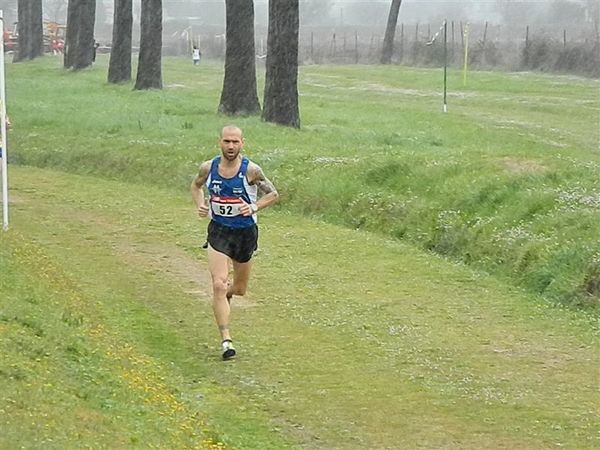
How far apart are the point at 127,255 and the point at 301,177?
526 cm

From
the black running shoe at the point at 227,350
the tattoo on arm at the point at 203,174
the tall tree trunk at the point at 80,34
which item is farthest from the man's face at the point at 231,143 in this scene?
the tall tree trunk at the point at 80,34

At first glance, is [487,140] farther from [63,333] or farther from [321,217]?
[63,333]

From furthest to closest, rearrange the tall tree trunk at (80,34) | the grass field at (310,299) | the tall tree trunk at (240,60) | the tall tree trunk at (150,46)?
the tall tree trunk at (80,34)
the tall tree trunk at (150,46)
the tall tree trunk at (240,60)
the grass field at (310,299)

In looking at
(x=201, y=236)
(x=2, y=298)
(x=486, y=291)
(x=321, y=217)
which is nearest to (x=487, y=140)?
(x=321, y=217)

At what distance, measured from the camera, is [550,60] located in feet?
180

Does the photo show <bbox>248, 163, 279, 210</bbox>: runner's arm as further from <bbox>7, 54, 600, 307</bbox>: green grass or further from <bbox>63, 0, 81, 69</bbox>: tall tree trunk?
<bbox>63, 0, 81, 69</bbox>: tall tree trunk

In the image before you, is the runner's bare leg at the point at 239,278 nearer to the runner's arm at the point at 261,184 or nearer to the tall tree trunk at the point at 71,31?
the runner's arm at the point at 261,184

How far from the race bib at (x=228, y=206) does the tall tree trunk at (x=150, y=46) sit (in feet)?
86.1

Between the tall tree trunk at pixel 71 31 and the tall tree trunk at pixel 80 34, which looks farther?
the tall tree trunk at pixel 71 31

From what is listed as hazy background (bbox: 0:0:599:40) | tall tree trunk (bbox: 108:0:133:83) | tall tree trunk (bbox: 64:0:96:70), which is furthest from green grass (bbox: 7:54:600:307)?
hazy background (bbox: 0:0:599:40)

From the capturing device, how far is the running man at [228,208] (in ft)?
37.2

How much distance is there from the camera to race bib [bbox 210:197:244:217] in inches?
450

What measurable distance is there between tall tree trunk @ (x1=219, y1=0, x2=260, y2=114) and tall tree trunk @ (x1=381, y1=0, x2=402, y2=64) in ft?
112

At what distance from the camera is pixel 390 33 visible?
206 ft
